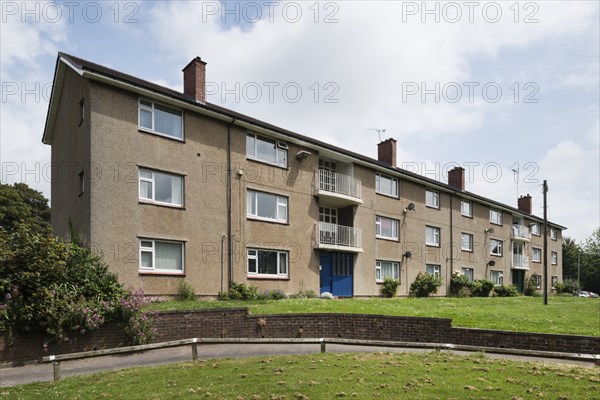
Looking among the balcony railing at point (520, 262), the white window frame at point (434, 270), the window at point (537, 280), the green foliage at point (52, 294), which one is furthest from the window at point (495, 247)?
the green foliage at point (52, 294)

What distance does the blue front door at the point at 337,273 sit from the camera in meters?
23.1

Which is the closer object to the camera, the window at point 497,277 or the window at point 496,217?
the window at point 497,277

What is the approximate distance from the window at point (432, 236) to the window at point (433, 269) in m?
1.42

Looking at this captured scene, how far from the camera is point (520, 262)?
137ft

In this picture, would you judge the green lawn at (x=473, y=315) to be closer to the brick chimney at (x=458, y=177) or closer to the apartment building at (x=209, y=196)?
the apartment building at (x=209, y=196)

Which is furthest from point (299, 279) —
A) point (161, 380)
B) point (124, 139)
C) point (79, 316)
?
point (161, 380)

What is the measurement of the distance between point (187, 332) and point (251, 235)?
7.34 m

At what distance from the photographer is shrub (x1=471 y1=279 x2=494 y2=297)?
32678 millimetres

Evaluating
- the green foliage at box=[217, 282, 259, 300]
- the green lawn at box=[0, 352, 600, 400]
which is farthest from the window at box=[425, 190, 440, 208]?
the green lawn at box=[0, 352, 600, 400]

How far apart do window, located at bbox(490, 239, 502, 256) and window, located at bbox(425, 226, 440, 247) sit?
8.80m

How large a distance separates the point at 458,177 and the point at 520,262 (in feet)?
37.1

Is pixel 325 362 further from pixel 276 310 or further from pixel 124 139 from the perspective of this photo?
pixel 124 139

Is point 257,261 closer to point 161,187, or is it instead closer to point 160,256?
point 160,256

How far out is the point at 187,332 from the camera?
12.7m
